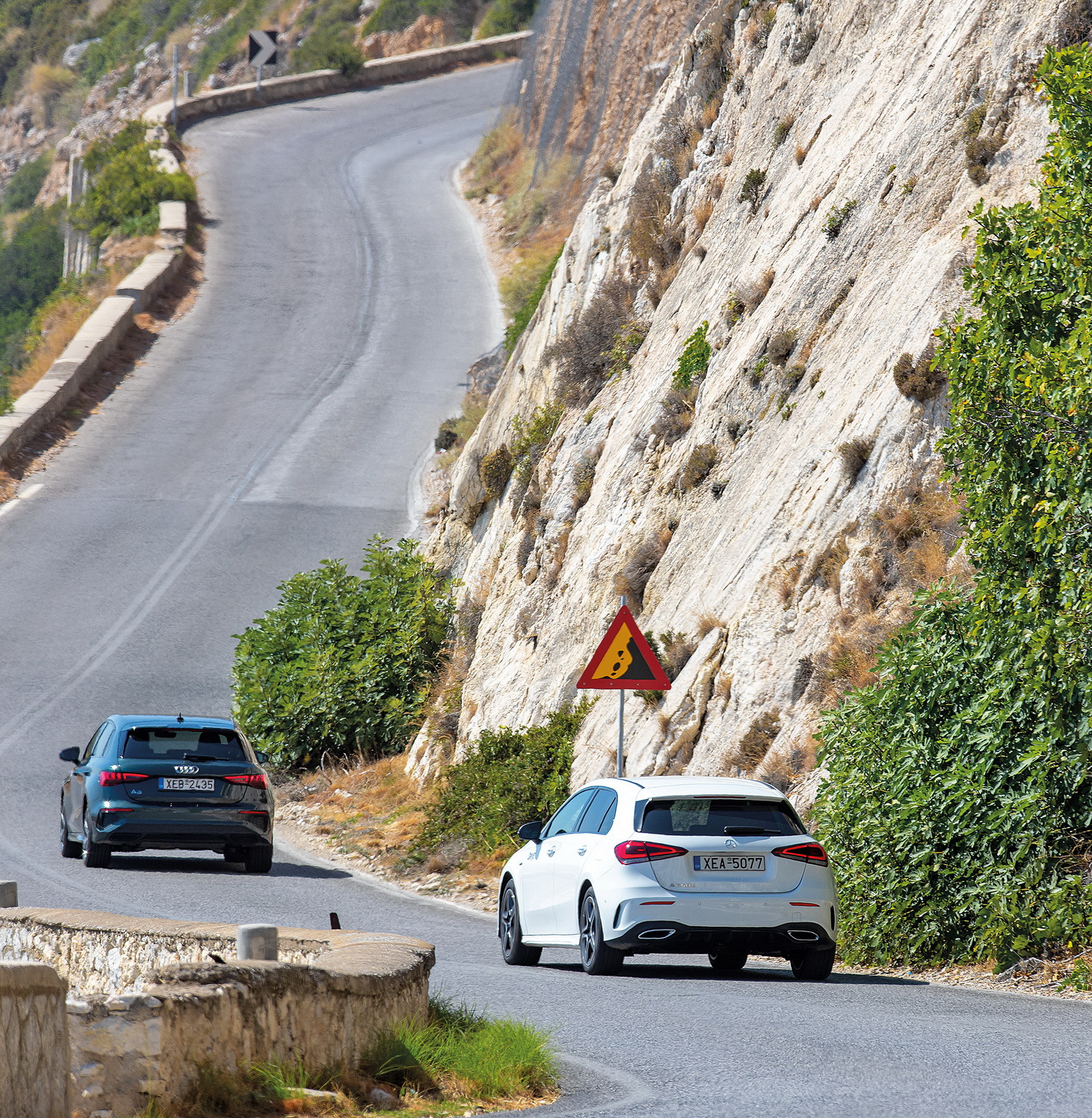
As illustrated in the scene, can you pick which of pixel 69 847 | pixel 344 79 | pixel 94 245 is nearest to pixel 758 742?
pixel 69 847

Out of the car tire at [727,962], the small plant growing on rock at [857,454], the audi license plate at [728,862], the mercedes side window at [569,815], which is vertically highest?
the small plant growing on rock at [857,454]

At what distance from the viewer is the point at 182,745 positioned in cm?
1736

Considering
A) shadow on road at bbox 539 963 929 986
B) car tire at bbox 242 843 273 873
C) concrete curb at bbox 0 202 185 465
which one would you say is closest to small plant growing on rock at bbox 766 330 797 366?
car tire at bbox 242 843 273 873

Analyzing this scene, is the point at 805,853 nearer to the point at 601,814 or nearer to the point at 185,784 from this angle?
the point at 601,814

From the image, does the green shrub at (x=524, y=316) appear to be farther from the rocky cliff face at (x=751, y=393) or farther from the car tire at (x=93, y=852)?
the car tire at (x=93, y=852)

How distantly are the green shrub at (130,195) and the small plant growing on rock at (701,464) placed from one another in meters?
33.4

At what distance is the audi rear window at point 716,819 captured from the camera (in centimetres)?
1136

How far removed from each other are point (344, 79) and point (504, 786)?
191ft

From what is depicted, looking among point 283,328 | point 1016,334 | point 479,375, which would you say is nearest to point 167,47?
point 283,328

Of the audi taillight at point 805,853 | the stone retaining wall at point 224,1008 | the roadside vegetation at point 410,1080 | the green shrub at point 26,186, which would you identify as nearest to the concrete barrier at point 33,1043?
the stone retaining wall at point 224,1008

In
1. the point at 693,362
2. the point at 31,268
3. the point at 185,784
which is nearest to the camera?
the point at 185,784

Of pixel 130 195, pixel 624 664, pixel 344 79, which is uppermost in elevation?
pixel 344 79

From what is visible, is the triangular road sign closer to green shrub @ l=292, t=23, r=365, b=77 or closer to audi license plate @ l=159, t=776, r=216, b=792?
audi license plate @ l=159, t=776, r=216, b=792

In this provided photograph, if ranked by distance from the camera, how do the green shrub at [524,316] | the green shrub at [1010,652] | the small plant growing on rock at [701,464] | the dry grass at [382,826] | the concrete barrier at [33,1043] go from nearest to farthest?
the concrete barrier at [33,1043], the green shrub at [1010,652], the dry grass at [382,826], the small plant growing on rock at [701,464], the green shrub at [524,316]
